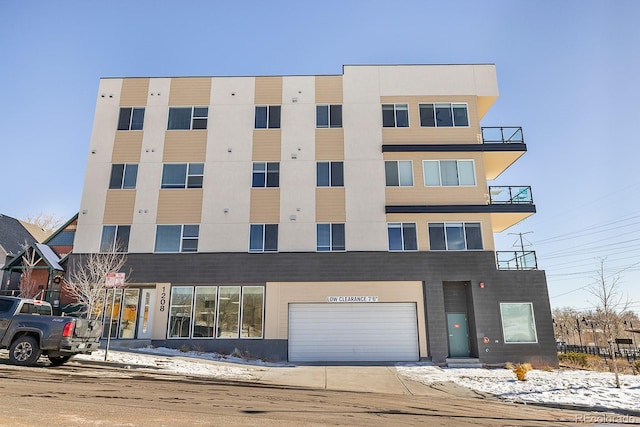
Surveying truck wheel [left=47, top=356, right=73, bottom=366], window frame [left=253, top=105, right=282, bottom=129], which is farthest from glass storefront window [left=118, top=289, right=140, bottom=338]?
window frame [left=253, top=105, right=282, bottom=129]

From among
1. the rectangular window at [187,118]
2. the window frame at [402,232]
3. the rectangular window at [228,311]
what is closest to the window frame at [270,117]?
the rectangular window at [187,118]

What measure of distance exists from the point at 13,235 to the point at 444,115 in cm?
3694

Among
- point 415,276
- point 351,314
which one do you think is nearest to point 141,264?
point 351,314

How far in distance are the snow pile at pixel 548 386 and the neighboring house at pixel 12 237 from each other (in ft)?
95.4

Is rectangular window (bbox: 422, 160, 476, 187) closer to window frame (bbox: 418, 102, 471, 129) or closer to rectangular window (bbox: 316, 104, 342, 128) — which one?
window frame (bbox: 418, 102, 471, 129)

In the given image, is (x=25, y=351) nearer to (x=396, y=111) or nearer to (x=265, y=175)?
(x=265, y=175)

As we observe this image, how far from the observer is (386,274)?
20766 millimetres

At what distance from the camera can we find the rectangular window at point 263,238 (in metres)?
21.5

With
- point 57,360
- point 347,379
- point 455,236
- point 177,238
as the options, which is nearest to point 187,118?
point 177,238

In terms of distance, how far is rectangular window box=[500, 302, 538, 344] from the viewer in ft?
65.3

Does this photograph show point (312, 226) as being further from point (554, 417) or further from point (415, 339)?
point (554, 417)

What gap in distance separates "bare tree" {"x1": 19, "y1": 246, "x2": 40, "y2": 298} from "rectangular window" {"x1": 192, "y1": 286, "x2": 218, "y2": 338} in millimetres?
10904

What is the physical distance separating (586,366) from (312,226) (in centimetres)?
1522

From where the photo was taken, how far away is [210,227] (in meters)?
21.7
